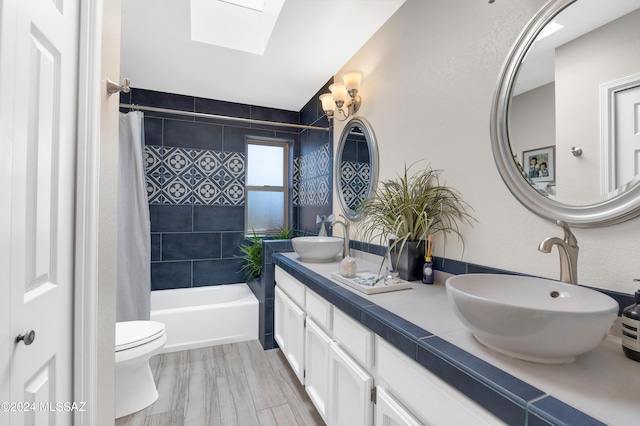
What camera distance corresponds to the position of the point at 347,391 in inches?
49.8

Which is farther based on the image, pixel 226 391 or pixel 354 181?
pixel 354 181

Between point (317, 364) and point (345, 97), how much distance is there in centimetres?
190

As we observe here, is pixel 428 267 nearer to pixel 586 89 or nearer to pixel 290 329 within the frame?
pixel 586 89

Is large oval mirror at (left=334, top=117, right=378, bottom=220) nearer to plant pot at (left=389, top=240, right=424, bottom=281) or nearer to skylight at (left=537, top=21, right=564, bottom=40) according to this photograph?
plant pot at (left=389, top=240, right=424, bottom=281)

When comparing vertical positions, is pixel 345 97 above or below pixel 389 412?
above

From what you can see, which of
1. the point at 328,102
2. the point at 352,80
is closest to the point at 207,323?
the point at 328,102

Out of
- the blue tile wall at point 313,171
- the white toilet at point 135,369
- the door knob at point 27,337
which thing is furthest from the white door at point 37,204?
the blue tile wall at point 313,171

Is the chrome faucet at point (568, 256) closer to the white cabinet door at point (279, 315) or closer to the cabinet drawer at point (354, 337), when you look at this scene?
the cabinet drawer at point (354, 337)

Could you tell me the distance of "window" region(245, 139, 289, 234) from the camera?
141 inches

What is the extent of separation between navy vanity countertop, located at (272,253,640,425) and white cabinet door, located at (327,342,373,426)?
9.3 inches

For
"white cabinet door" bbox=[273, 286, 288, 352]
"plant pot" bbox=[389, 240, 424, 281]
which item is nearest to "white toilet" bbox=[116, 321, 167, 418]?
"white cabinet door" bbox=[273, 286, 288, 352]

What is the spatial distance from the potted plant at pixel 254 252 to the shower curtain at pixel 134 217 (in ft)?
3.13

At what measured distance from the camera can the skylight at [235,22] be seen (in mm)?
1806

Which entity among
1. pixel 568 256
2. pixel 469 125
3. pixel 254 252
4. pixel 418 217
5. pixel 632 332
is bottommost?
pixel 254 252
